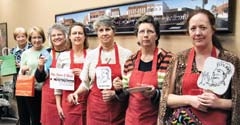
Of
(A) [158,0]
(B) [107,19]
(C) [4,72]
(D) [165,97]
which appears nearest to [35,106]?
(C) [4,72]

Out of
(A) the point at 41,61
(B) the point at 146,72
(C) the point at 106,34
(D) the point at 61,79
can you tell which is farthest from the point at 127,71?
(A) the point at 41,61

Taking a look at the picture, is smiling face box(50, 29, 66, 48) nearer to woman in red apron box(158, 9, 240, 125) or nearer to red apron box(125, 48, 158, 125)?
red apron box(125, 48, 158, 125)

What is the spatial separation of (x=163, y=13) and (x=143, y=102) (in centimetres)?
78

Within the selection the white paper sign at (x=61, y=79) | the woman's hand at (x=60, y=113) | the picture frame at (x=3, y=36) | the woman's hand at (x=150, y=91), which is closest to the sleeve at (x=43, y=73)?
the white paper sign at (x=61, y=79)

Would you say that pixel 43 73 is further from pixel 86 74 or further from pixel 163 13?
pixel 163 13

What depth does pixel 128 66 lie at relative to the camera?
2.47 metres

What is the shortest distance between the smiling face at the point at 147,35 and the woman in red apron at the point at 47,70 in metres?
1.16

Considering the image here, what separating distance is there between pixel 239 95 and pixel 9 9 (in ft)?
16.2

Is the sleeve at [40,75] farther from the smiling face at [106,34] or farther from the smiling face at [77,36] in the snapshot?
the smiling face at [106,34]

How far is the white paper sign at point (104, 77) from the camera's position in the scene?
266 centimetres

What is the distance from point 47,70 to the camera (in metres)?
3.45

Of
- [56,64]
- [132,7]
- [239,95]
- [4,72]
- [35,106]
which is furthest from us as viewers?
[4,72]

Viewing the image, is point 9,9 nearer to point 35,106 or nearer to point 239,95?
point 35,106

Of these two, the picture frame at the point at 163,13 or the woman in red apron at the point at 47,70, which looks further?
the woman in red apron at the point at 47,70
